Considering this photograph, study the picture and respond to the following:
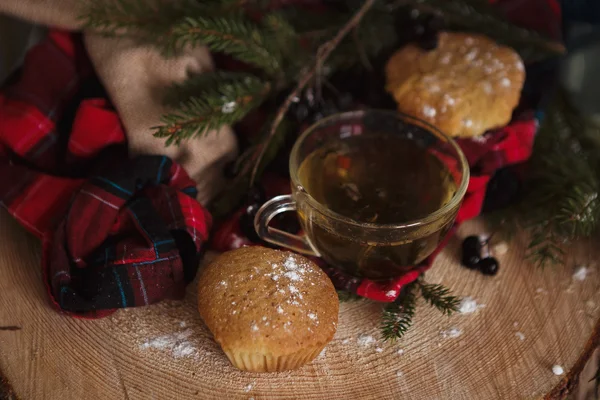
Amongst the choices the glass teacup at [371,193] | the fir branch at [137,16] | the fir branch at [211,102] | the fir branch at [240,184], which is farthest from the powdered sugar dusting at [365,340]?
the fir branch at [137,16]

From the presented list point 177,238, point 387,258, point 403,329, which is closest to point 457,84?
point 387,258

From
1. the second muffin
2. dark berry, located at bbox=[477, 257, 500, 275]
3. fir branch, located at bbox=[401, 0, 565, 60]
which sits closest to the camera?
the second muffin

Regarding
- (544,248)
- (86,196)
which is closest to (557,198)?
(544,248)

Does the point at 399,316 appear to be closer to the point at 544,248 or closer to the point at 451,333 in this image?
the point at 451,333

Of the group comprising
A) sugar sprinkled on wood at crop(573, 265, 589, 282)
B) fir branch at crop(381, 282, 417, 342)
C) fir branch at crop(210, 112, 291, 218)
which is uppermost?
fir branch at crop(210, 112, 291, 218)

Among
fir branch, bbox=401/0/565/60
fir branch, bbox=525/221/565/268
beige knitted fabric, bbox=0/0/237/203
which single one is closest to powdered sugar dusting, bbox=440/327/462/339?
fir branch, bbox=525/221/565/268

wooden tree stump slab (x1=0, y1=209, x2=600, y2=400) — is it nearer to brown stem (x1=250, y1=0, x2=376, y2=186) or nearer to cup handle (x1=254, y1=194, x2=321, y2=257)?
cup handle (x1=254, y1=194, x2=321, y2=257)
